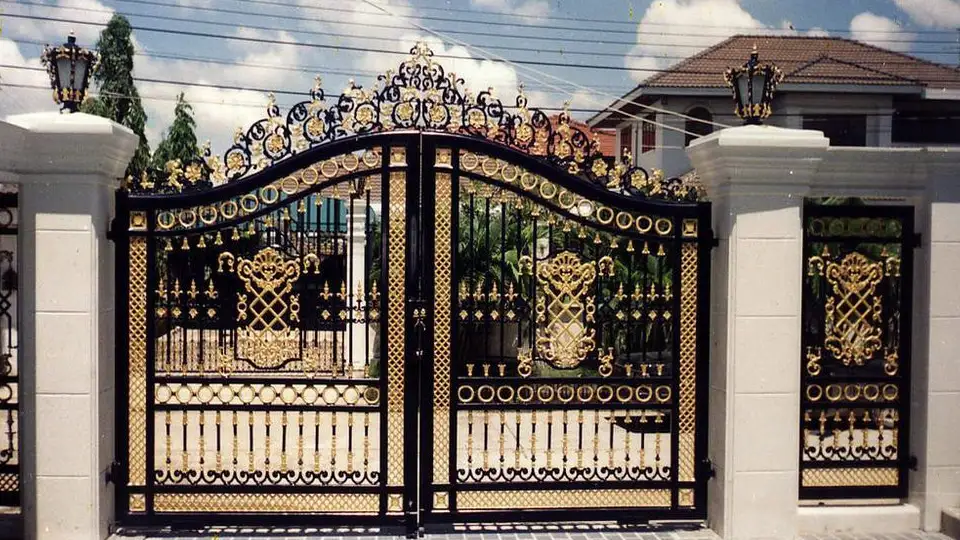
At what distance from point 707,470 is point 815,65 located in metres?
14.9

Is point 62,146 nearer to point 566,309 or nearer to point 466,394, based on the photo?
point 466,394

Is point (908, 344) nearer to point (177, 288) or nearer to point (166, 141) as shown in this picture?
point (177, 288)

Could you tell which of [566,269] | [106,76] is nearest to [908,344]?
[566,269]

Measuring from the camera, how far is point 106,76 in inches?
832

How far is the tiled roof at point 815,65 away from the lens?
16.9 meters

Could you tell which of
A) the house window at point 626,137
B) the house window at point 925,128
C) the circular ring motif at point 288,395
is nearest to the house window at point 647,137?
the house window at point 626,137

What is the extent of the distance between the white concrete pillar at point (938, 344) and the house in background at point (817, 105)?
12.0 meters

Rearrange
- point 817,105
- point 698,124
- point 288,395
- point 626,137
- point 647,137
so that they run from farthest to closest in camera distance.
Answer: point 626,137 → point 647,137 → point 698,124 → point 817,105 → point 288,395

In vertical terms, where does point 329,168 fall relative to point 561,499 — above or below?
above

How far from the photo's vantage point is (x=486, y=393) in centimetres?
436

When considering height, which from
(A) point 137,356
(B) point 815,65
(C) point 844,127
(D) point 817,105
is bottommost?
(A) point 137,356

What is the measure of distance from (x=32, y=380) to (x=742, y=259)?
11.0 ft

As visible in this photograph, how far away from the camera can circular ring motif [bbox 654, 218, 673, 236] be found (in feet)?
14.5

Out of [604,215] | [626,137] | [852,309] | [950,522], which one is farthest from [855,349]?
[626,137]
